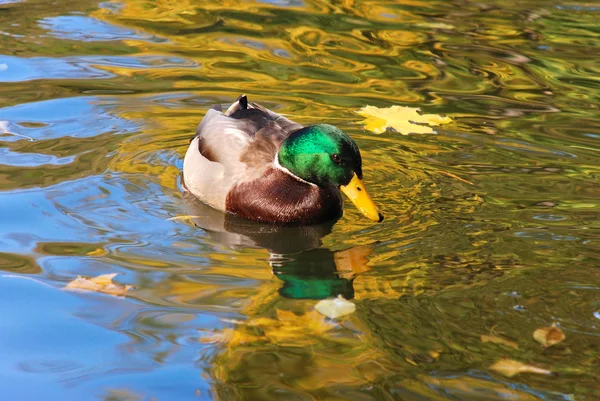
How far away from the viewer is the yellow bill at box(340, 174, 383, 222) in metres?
5.51

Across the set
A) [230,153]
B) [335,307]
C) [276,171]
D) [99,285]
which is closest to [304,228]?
[276,171]

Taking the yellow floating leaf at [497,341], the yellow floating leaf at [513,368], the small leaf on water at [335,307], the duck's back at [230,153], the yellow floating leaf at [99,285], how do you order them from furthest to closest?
the duck's back at [230,153] → the yellow floating leaf at [99,285] → the small leaf on water at [335,307] → the yellow floating leaf at [497,341] → the yellow floating leaf at [513,368]

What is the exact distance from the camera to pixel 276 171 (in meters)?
5.94

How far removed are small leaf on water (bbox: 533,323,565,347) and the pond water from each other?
0.03 meters

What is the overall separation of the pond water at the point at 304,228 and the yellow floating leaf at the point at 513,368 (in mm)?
30

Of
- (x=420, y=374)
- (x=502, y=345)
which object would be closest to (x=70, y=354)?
(x=420, y=374)

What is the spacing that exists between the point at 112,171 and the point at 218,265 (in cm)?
154

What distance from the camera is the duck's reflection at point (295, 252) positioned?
4.89 meters

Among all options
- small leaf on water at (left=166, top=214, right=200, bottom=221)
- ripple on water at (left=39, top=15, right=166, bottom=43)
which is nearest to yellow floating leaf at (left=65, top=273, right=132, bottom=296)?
small leaf on water at (left=166, top=214, right=200, bottom=221)

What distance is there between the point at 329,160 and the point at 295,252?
23.7 inches

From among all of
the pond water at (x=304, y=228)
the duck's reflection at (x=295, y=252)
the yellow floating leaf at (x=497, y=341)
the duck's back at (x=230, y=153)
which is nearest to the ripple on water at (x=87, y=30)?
the pond water at (x=304, y=228)

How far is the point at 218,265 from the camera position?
16.7 ft

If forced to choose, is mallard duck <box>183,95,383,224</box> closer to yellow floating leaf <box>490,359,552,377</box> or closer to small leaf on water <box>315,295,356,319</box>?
small leaf on water <box>315,295,356,319</box>

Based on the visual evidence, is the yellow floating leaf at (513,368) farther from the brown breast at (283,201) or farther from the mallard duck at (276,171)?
the brown breast at (283,201)
